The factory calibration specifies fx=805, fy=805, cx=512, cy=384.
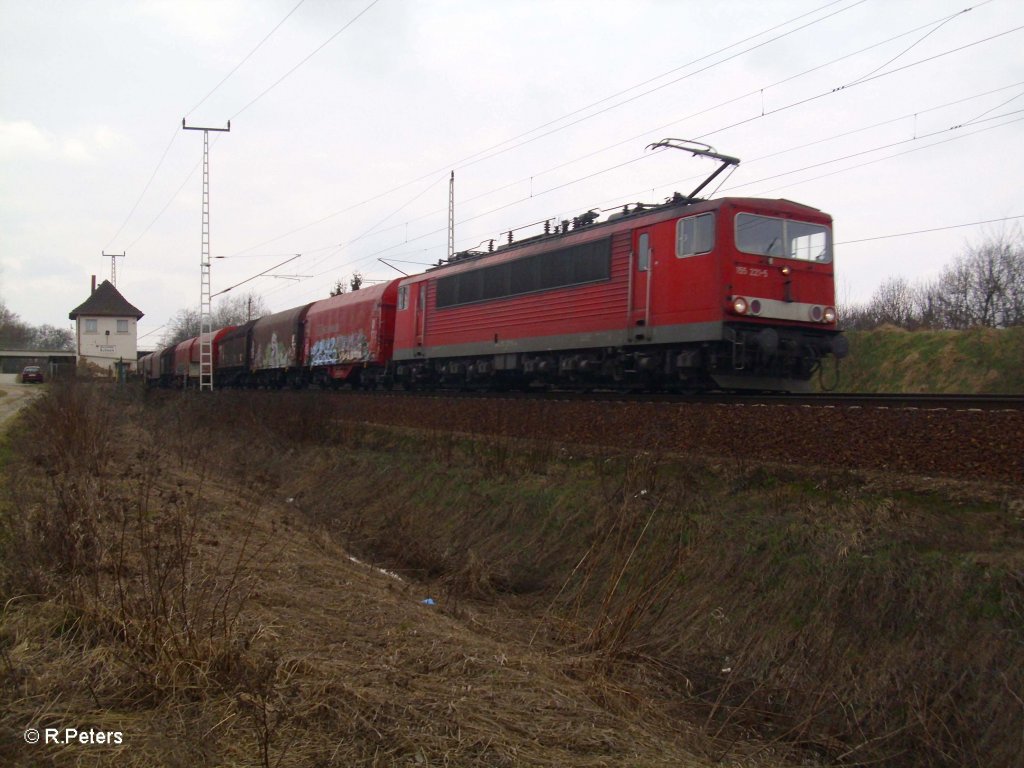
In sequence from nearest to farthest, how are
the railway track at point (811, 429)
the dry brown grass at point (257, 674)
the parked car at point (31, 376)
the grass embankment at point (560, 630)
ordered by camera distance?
the dry brown grass at point (257, 674) → the grass embankment at point (560, 630) → the railway track at point (811, 429) → the parked car at point (31, 376)

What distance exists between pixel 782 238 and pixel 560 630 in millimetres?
7921

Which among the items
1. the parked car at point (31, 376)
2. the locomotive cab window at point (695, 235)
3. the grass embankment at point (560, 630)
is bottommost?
the grass embankment at point (560, 630)

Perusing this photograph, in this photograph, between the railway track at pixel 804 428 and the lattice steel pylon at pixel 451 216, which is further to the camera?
the lattice steel pylon at pixel 451 216

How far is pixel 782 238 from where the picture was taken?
41.3 ft

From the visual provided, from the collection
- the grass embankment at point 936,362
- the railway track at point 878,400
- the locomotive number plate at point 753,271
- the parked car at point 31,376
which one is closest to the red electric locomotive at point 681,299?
the locomotive number plate at point 753,271

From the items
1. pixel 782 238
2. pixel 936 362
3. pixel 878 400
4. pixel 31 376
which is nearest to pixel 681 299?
pixel 782 238

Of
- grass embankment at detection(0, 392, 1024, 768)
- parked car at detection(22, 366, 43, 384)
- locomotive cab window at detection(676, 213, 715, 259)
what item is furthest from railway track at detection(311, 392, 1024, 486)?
parked car at detection(22, 366, 43, 384)

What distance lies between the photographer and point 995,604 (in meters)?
5.60

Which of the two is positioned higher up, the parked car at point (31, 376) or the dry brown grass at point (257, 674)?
the parked car at point (31, 376)

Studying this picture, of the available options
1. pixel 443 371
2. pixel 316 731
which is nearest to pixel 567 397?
pixel 443 371

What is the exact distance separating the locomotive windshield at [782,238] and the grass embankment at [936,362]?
30.1 feet

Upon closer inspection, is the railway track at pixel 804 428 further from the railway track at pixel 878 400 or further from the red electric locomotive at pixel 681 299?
the red electric locomotive at pixel 681 299

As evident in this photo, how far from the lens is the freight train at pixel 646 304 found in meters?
11.9

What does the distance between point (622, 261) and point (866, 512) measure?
24.4 feet
